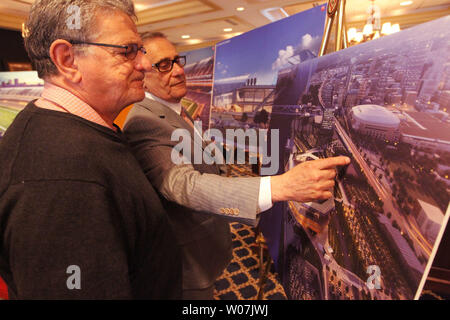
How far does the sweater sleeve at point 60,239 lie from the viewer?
50 cm

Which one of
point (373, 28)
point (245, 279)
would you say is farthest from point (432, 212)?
point (373, 28)

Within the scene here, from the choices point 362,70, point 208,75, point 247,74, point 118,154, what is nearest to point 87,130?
point 118,154

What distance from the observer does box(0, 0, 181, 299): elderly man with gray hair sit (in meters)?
0.51

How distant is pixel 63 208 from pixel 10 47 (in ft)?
31.4

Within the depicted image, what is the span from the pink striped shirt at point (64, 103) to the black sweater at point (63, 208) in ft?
0.12

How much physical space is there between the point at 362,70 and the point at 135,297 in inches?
34.9

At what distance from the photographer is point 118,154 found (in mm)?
653

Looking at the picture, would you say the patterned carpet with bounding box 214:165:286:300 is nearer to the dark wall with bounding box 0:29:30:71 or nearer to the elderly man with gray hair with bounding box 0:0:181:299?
the elderly man with gray hair with bounding box 0:0:181:299

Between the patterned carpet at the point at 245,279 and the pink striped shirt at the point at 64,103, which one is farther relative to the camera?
the patterned carpet at the point at 245,279

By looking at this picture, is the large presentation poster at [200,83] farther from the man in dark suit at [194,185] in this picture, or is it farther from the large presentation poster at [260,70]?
the man in dark suit at [194,185]

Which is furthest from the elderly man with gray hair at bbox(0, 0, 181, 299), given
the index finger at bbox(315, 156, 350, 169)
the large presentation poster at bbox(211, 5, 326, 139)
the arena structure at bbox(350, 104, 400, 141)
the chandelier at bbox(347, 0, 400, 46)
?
the chandelier at bbox(347, 0, 400, 46)

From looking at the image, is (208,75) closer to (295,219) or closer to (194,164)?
(194,164)

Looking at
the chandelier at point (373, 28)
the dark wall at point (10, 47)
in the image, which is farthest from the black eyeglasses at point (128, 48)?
the dark wall at point (10, 47)

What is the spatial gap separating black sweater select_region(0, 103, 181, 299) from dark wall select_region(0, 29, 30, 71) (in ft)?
30.2
